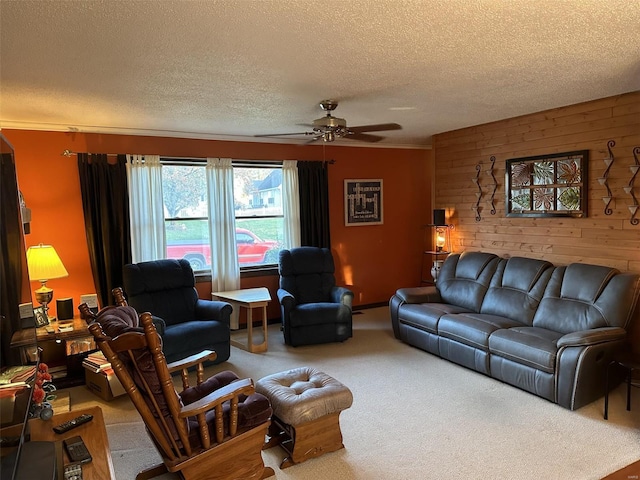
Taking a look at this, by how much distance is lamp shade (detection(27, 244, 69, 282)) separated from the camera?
12.7 feet

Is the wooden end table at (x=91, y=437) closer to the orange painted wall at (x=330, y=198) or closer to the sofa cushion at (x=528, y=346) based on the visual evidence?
the orange painted wall at (x=330, y=198)

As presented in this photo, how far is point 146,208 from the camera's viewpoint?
4992 mm

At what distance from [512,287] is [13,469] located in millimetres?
4330

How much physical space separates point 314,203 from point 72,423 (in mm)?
4221

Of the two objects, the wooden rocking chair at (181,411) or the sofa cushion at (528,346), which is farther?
the sofa cushion at (528,346)

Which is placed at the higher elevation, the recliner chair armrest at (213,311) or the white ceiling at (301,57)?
the white ceiling at (301,57)

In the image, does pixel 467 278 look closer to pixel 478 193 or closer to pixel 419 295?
pixel 419 295

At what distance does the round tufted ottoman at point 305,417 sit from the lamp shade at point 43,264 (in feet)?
7.62

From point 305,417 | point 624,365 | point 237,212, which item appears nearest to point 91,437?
point 305,417

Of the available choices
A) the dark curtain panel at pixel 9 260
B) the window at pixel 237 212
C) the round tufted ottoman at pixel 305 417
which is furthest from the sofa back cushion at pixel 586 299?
the dark curtain panel at pixel 9 260

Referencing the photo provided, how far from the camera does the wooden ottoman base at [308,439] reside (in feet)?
8.98

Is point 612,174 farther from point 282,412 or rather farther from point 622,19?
point 282,412

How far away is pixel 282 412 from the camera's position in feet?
8.91

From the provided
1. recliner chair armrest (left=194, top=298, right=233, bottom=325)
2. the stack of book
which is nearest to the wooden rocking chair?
the stack of book
